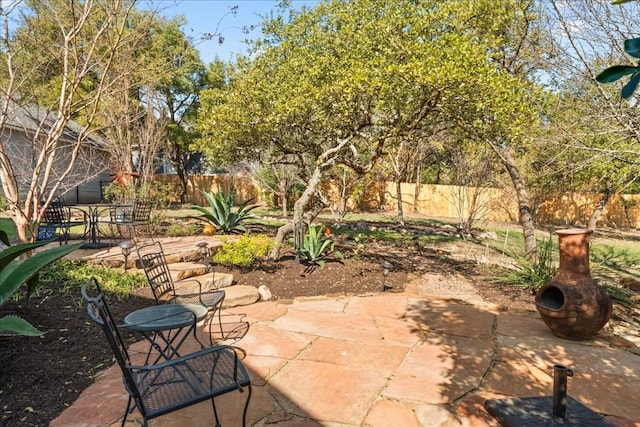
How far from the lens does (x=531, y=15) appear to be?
6574mm

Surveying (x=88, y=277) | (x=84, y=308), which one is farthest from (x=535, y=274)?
(x=88, y=277)

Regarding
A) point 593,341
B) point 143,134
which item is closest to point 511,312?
point 593,341

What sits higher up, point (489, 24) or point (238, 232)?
point (489, 24)

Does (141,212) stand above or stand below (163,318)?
above

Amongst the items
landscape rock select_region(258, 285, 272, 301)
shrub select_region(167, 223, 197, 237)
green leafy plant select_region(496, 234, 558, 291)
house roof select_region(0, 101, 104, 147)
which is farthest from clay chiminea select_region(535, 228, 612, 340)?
shrub select_region(167, 223, 197, 237)

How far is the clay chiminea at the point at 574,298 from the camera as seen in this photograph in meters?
3.60

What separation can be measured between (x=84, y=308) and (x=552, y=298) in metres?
4.58

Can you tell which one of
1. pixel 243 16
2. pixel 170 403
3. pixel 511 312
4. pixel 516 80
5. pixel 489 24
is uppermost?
pixel 489 24

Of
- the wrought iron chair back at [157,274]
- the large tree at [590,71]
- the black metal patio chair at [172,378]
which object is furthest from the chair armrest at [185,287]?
the large tree at [590,71]

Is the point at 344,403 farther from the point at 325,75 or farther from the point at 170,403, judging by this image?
the point at 325,75

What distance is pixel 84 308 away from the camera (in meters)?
3.99

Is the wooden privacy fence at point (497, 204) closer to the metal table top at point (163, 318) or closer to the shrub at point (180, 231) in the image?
the shrub at point (180, 231)

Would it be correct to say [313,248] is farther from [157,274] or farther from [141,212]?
[141,212]

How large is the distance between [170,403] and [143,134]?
10436mm
